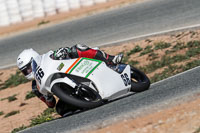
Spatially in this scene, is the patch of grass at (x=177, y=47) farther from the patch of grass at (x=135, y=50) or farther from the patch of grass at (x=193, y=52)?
the patch of grass at (x=135, y=50)

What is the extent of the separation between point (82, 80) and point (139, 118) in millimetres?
1561

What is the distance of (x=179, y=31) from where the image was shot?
42.2 feet

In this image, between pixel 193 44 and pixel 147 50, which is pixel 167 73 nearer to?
pixel 193 44

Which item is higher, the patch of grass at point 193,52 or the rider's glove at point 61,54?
the rider's glove at point 61,54

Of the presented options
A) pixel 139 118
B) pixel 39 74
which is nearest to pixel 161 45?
pixel 39 74

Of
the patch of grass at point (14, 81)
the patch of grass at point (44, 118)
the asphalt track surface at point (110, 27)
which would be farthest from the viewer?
the asphalt track surface at point (110, 27)

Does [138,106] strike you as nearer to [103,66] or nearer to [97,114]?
[97,114]

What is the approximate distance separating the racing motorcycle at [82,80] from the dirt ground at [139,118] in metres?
1.16

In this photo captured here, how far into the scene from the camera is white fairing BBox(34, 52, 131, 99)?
23.8 feet

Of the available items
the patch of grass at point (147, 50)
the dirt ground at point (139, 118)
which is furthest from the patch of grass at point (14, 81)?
the patch of grass at point (147, 50)

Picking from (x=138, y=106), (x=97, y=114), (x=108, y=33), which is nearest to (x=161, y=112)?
(x=138, y=106)

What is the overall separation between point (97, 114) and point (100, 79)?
2.61ft

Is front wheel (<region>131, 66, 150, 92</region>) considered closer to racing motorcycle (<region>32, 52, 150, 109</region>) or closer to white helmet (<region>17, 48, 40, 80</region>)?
racing motorcycle (<region>32, 52, 150, 109</region>)

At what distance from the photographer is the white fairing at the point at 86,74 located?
727 centimetres
